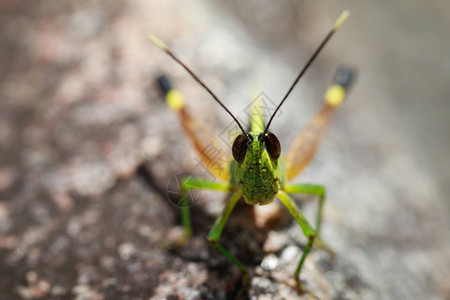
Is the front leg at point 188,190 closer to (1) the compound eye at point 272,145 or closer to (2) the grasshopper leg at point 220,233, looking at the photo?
(2) the grasshopper leg at point 220,233

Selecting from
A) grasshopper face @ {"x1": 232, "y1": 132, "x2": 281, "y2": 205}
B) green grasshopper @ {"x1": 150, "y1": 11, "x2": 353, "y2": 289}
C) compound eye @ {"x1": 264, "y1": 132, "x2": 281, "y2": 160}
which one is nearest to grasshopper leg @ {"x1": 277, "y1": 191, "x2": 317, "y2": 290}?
green grasshopper @ {"x1": 150, "y1": 11, "x2": 353, "y2": 289}

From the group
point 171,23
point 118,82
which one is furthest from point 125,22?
point 118,82

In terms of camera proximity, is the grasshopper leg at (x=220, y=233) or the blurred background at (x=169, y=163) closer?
the grasshopper leg at (x=220, y=233)

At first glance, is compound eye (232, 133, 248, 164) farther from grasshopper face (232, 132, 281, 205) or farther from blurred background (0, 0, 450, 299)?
blurred background (0, 0, 450, 299)

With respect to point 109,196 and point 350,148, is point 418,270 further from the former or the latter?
point 109,196

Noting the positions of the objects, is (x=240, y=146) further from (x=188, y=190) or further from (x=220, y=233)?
(x=188, y=190)

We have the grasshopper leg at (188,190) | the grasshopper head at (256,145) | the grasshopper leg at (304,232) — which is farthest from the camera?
the grasshopper leg at (188,190)

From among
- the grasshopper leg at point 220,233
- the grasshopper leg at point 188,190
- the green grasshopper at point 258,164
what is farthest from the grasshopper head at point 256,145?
the grasshopper leg at point 188,190
